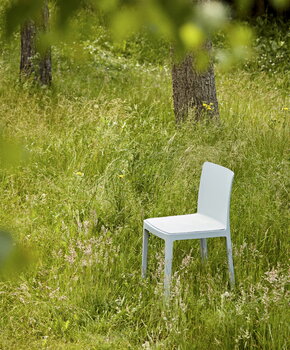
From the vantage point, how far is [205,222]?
374cm

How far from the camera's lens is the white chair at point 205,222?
3504mm

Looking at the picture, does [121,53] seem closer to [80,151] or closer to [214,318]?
[80,151]

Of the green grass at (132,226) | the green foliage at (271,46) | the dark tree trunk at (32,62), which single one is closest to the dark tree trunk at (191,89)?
the green grass at (132,226)

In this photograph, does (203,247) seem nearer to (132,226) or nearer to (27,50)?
(132,226)

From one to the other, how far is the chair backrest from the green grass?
0.23 meters

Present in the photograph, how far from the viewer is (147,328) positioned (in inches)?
133

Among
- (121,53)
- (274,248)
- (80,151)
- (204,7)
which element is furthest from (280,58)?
(204,7)

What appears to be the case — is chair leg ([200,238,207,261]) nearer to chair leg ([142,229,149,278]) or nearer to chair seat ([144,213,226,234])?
chair seat ([144,213,226,234])

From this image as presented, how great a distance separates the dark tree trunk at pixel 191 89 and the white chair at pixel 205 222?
7.88ft

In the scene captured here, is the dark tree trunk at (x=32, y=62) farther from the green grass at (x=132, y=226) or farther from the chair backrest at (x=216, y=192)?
the chair backrest at (x=216, y=192)

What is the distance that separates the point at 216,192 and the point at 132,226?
71cm

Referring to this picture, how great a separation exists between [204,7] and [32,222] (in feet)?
11.7

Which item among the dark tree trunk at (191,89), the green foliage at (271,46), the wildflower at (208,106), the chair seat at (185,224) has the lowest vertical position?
the chair seat at (185,224)

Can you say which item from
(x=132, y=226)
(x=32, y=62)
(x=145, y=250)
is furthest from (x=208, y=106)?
(x=32, y=62)
